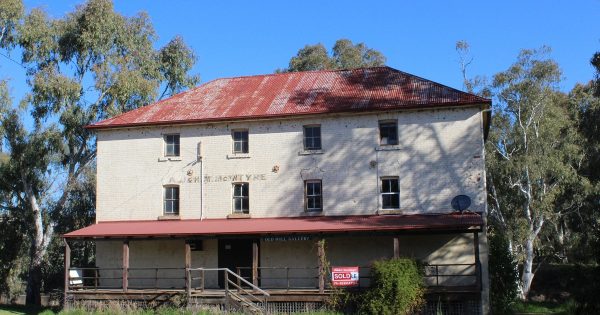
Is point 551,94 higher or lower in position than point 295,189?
higher

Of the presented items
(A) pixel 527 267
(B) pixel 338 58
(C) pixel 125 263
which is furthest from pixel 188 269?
(B) pixel 338 58

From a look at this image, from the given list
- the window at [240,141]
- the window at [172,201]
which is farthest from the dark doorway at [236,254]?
the window at [240,141]

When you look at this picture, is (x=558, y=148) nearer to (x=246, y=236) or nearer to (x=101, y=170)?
(x=246, y=236)

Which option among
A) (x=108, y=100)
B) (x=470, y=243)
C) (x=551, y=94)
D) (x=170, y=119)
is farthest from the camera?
(x=551, y=94)

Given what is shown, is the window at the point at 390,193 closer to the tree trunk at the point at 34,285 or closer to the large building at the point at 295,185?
the large building at the point at 295,185

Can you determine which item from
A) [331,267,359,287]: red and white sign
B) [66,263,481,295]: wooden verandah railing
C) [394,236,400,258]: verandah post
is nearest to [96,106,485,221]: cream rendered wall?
[66,263,481,295]: wooden verandah railing

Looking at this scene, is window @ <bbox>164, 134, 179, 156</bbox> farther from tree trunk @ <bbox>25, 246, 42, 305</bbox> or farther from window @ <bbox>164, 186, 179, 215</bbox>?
tree trunk @ <bbox>25, 246, 42, 305</bbox>

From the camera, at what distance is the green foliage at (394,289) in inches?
800

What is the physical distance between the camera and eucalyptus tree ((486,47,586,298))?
37.1 m

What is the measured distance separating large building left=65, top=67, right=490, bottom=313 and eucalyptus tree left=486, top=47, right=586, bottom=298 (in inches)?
487

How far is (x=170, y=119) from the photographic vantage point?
26.9m

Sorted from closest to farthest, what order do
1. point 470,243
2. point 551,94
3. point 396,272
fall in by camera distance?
point 396,272 → point 470,243 → point 551,94

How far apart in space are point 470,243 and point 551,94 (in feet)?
60.0

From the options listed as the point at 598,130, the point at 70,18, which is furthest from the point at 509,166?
the point at 70,18
